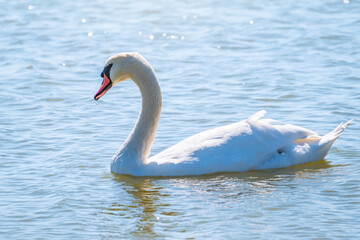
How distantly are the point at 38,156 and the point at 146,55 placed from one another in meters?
6.14

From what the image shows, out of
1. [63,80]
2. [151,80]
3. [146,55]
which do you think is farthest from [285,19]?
[151,80]

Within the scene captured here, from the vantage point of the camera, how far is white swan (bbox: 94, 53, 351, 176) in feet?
28.7

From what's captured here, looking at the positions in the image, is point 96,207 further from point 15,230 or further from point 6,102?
point 6,102

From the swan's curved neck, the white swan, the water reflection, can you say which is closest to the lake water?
the water reflection

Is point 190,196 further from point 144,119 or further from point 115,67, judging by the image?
point 115,67

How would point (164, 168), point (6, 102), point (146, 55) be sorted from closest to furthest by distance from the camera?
point (164, 168), point (6, 102), point (146, 55)

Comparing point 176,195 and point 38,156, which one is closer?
point 176,195

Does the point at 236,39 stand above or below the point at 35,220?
above

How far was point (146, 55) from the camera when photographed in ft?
51.1

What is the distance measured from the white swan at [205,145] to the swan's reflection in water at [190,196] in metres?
0.12

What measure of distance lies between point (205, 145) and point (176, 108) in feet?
10.5

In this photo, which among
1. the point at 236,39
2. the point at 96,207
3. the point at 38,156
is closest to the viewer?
the point at 96,207

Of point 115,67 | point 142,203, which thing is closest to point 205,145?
point 142,203

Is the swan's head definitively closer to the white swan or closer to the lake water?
the white swan
